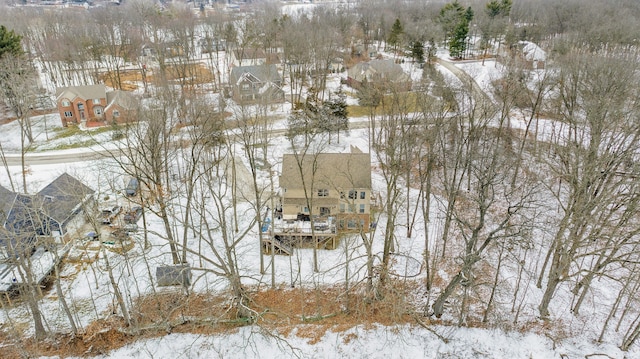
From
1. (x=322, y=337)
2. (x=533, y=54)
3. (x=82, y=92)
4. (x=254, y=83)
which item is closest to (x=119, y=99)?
(x=82, y=92)

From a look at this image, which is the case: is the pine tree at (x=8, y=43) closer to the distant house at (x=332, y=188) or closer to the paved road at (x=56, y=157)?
the paved road at (x=56, y=157)

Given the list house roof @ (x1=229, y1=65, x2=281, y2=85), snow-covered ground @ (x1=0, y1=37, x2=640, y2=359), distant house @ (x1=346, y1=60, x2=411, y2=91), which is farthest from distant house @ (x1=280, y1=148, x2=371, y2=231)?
house roof @ (x1=229, y1=65, x2=281, y2=85)

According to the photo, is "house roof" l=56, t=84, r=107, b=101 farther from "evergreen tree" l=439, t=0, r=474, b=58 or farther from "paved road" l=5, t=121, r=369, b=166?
"evergreen tree" l=439, t=0, r=474, b=58

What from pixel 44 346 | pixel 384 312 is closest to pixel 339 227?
pixel 384 312

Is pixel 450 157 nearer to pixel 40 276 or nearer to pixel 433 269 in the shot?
pixel 433 269

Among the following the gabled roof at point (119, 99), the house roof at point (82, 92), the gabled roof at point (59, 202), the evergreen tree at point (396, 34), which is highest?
the evergreen tree at point (396, 34)

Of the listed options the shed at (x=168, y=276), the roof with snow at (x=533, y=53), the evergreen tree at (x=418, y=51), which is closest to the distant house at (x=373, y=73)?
the evergreen tree at (x=418, y=51)
